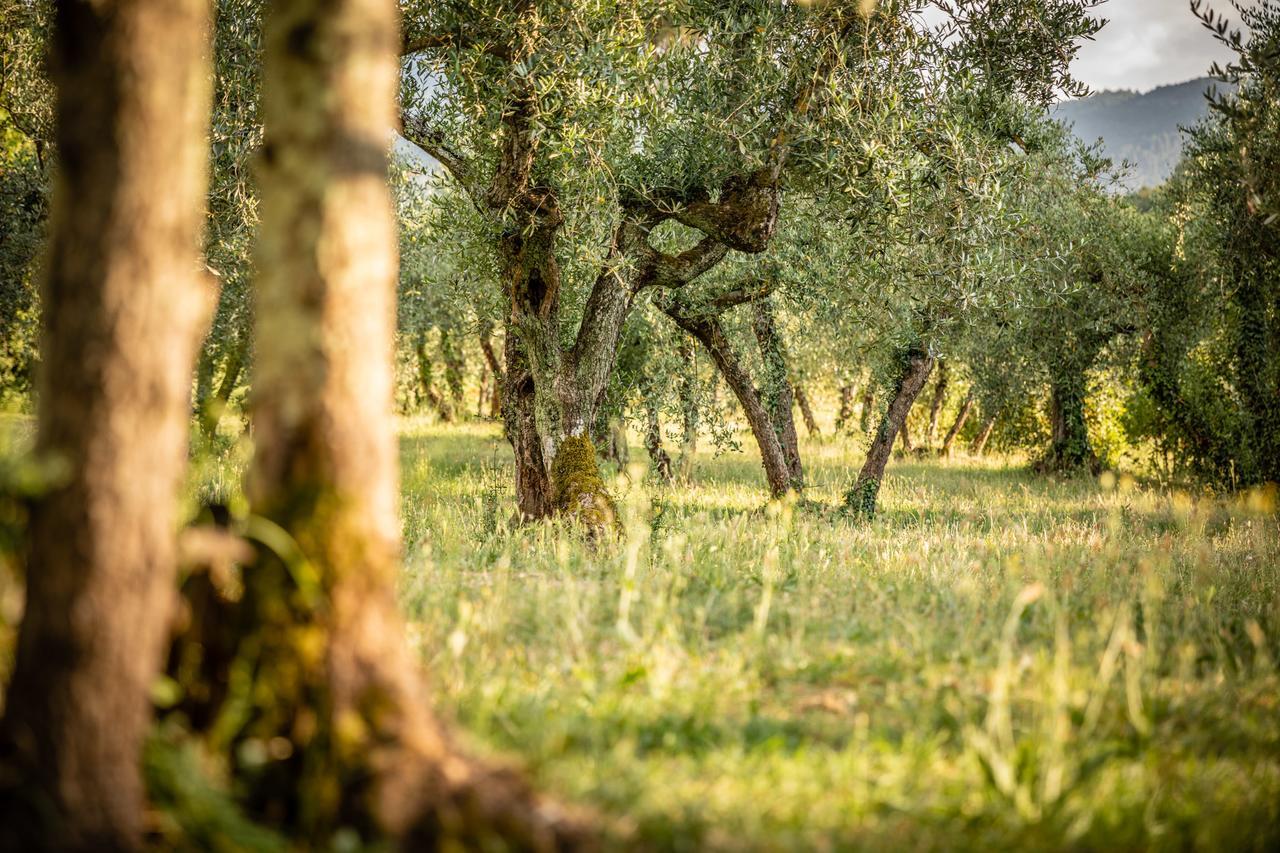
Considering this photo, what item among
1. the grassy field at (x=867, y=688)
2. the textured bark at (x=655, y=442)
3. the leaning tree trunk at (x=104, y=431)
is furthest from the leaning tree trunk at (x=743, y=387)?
the leaning tree trunk at (x=104, y=431)

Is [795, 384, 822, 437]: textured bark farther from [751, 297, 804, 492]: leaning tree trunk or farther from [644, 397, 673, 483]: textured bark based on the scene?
[751, 297, 804, 492]: leaning tree trunk

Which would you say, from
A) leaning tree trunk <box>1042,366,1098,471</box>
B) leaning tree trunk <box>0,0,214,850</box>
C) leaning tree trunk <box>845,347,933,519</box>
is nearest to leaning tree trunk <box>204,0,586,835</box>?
leaning tree trunk <box>0,0,214,850</box>

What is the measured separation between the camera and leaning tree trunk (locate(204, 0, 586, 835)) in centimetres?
273

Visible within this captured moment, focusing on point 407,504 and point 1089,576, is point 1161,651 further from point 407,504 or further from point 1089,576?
point 407,504

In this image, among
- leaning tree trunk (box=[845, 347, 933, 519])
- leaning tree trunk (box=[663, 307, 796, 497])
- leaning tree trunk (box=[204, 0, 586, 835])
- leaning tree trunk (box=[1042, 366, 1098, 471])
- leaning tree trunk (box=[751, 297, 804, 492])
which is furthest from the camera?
leaning tree trunk (box=[1042, 366, 1098, 471])

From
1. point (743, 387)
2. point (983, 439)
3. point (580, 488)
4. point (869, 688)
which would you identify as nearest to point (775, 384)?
point (743, 387)

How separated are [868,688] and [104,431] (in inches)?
150

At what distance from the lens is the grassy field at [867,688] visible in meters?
3.19

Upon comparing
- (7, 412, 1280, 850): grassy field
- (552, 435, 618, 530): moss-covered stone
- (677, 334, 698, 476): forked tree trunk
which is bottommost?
(7, 412, 1280, 850): grassy field

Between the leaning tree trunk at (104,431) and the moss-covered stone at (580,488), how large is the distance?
6.26 meters

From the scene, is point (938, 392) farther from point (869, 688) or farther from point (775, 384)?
point (869, 688)

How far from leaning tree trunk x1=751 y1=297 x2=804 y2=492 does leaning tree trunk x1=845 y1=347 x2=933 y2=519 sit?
4.16ft

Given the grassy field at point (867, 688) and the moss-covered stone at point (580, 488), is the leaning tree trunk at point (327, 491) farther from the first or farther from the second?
the moss-covered stone at point (580, 488)

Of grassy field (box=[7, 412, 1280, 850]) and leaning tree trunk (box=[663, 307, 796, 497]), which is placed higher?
leaning tree trunk (box=[663, 307, 796, 497])
